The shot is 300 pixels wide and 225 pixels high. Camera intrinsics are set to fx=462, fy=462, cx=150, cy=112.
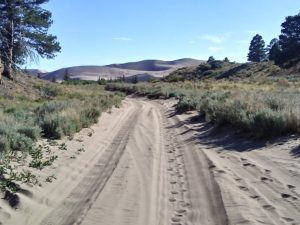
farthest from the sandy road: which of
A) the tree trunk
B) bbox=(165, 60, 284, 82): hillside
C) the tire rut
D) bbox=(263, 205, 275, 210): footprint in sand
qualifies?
bbox=(165, 60, 284, 82): hillside

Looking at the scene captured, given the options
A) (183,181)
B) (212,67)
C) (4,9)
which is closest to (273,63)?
(212,67)

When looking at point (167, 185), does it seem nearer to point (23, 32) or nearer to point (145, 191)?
point (145, 191)

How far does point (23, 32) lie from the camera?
41.1 meters

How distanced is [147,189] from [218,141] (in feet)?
19.7

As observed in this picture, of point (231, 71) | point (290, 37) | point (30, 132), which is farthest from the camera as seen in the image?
point (231, 71)

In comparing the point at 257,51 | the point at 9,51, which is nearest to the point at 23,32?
the point at 9,51

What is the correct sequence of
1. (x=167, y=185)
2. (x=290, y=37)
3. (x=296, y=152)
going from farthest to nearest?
(x=290, y=37)
(x=296, y=152)
(x=167, y=185)

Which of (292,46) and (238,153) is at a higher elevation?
(292,46)

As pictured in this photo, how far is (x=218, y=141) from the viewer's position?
1396 centimetres

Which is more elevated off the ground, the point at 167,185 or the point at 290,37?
the point at 290,37

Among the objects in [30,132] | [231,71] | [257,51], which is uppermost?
[257,51]

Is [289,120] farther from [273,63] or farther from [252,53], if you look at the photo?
[252,53]

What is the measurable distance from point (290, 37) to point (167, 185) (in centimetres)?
8366

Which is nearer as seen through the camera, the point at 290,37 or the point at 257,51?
the point at 290,37
